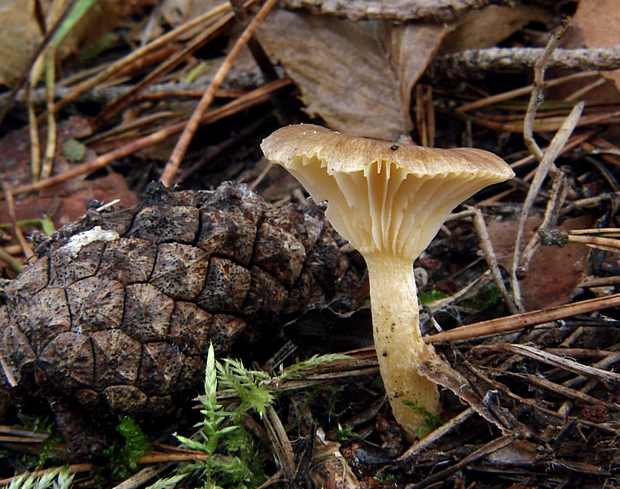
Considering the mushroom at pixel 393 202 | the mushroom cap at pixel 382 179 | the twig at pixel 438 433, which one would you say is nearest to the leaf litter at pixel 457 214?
the twig at pixel 438 433

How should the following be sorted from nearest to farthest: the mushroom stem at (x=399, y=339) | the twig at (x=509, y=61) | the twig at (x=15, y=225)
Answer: the mushroom stem at (x=399, y=339) < the twig at (x=509, y=61) < the twig at (x=15, y=225)

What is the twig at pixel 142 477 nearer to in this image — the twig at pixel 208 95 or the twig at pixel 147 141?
the twig at pixel 208 95

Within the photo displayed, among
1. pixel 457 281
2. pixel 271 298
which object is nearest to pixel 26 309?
pixel 271 298

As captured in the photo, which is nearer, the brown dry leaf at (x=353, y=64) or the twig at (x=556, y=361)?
the twig at (x=556, y=361)

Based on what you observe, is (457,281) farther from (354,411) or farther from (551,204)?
(354,411)

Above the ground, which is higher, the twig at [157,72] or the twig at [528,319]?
the twig at [157,72]

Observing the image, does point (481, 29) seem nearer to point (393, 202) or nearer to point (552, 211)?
point (552, 211)
